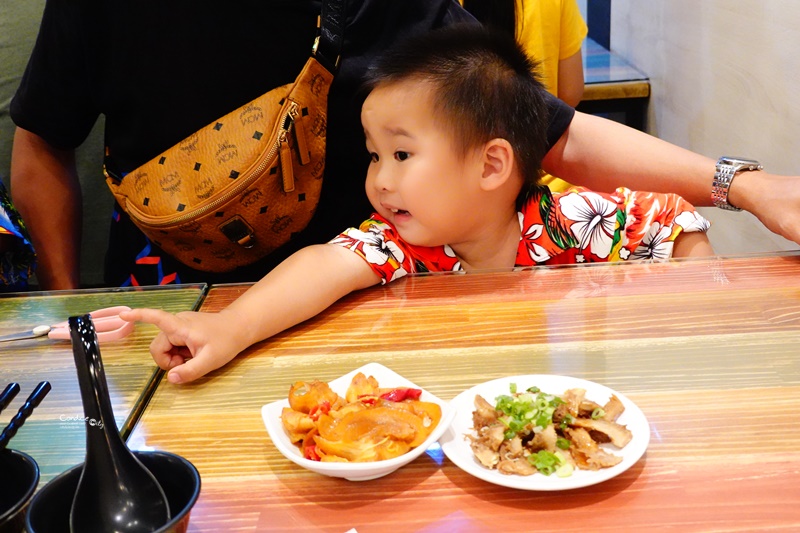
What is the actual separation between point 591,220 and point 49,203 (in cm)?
109

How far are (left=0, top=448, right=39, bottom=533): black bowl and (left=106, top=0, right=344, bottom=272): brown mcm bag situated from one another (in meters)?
0.66

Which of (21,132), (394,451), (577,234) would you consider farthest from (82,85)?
(394,451)

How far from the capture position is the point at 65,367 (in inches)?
39.0

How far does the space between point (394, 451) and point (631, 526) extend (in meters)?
0.21

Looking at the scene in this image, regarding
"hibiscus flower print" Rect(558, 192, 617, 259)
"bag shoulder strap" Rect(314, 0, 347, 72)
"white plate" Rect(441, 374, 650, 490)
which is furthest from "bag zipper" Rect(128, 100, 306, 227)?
"white plate" Rect(441, 374, 650, 490)

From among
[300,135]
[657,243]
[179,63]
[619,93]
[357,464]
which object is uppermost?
[179,63]

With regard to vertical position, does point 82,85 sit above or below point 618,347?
above

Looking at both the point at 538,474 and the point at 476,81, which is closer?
the point at 538,474

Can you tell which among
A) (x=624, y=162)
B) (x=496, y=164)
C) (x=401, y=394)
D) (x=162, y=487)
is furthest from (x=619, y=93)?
(x=162, y=487)

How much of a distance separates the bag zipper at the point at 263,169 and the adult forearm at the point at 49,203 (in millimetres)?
393

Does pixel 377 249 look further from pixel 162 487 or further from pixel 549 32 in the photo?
pixel 549 32

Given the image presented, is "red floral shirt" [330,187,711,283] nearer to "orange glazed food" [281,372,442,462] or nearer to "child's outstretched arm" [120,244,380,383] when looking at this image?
"child's outstretched arm" [120,244,380,383]

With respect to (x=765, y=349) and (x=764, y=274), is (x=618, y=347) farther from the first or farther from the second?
(x=764, y=274)

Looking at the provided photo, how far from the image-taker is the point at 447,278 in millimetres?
1184
